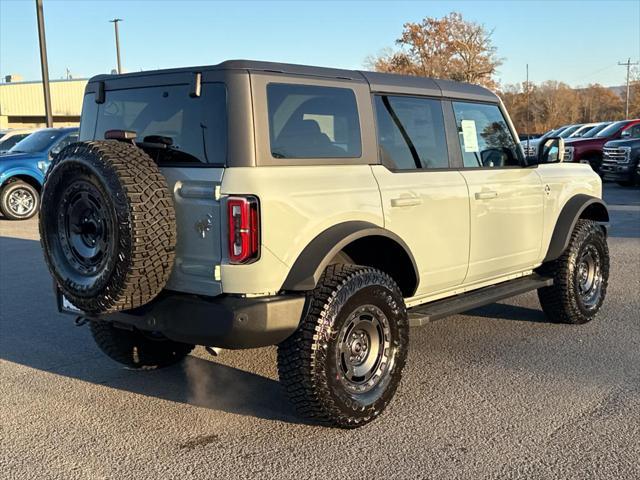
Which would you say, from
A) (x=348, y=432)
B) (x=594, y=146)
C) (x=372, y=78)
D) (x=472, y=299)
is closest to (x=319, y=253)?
(x=348, y=432)

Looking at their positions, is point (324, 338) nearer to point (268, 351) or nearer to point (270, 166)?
point (270, 166)

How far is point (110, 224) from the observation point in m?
3.40

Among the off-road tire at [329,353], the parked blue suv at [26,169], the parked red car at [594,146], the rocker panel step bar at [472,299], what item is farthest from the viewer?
the parked red car at [594,146]

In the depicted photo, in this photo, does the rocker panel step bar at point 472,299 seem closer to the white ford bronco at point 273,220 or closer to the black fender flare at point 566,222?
the white ford bronco at point 273,220

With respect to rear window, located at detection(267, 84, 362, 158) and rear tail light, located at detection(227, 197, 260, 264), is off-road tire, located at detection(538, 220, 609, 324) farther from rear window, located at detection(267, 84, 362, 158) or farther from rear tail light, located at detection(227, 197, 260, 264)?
rear tail light, located at detection(227, 197, 260, 264)

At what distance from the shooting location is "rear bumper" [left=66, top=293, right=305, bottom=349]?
11.2ft

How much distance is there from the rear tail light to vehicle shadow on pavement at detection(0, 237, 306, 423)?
0.89 m

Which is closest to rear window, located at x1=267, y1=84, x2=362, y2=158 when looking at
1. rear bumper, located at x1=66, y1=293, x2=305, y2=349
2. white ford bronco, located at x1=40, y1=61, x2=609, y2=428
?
white ford bronco, located at x1=40, y1=61, x2=609, y2=428

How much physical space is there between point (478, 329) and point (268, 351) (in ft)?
5.87

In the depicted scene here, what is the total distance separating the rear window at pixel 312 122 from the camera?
3678 millimetres

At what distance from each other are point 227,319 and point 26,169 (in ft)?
35.4

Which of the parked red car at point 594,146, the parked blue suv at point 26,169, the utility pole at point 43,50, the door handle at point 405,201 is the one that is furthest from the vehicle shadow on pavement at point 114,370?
the parked red car at point 594,146

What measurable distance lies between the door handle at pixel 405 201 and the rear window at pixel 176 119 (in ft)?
3.76

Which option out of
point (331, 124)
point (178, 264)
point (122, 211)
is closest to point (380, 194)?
point (331, 124)
